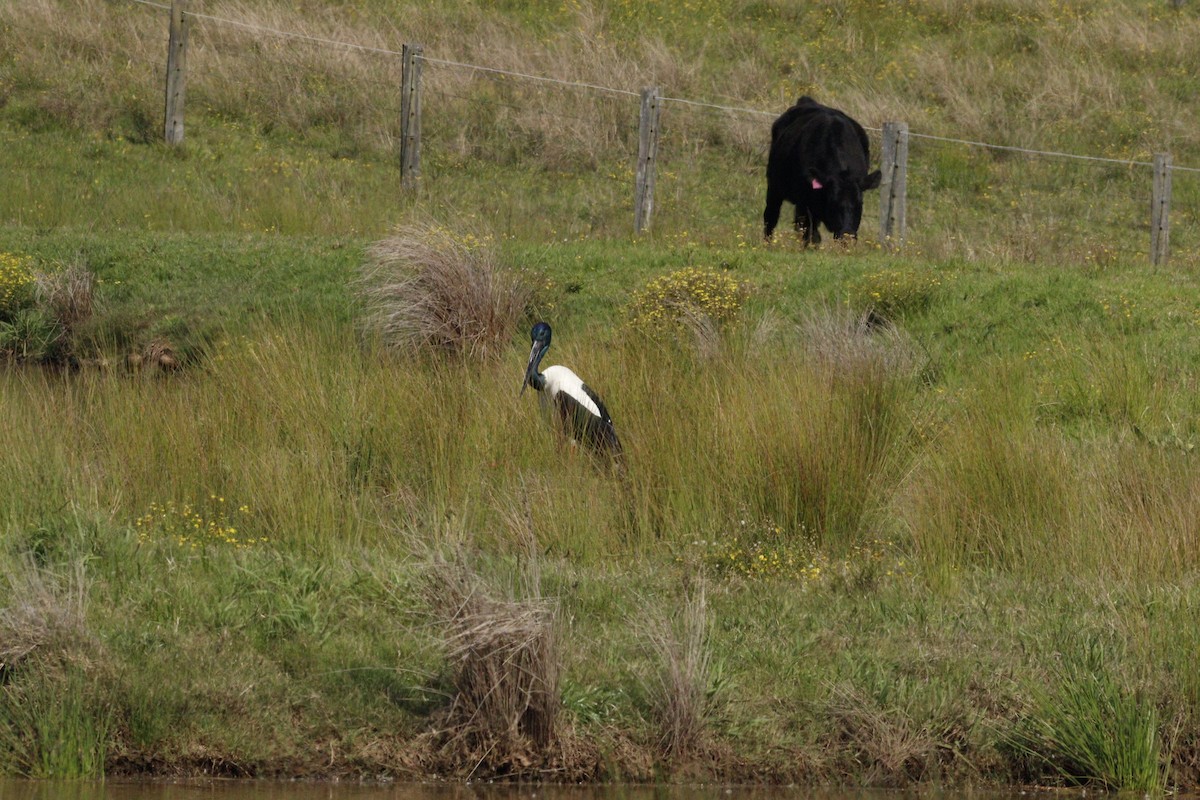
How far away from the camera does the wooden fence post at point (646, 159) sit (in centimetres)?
1572

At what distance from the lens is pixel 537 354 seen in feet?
32.8

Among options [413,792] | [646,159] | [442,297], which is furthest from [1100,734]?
[646,159]

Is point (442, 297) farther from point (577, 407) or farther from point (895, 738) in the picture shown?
point (895, 738)

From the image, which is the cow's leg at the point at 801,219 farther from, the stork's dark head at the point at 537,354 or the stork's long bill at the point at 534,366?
the stork's long bill at the point at 534,366

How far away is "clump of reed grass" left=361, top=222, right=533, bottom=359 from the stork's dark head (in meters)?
1.19

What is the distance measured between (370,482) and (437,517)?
1.11 metres

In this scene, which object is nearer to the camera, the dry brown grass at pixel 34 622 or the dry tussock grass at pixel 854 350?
the dry brown grass at pixel 34 622

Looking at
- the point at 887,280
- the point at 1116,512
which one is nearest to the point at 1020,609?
the point at 1116,512

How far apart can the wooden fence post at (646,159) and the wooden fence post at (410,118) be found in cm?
229

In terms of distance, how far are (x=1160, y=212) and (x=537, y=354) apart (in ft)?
27.2

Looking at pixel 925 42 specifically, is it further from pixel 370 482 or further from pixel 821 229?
pixel 370 482

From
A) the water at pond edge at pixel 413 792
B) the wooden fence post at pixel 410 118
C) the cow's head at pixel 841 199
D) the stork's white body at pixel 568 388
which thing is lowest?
the water at pond edge at pixel 413 792

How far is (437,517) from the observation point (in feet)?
25.3

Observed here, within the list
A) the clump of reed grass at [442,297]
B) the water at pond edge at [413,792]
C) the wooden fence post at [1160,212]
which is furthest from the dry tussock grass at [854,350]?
the wooden fence post at [1160,212]
